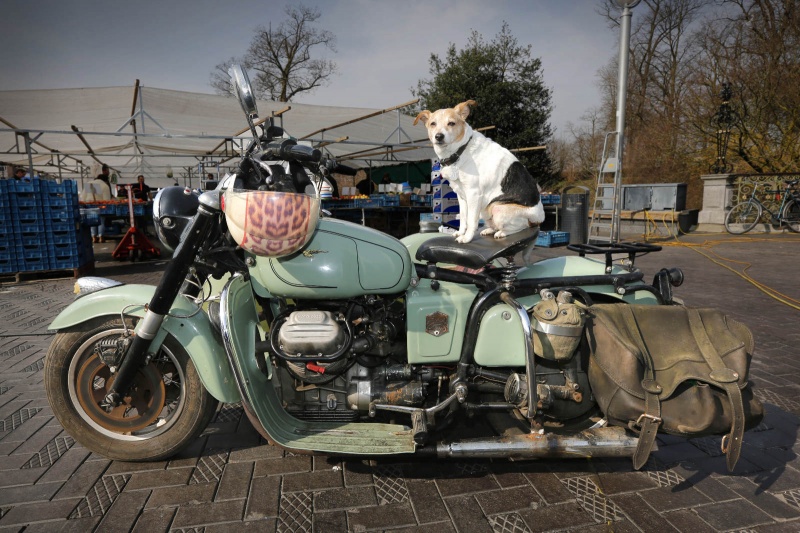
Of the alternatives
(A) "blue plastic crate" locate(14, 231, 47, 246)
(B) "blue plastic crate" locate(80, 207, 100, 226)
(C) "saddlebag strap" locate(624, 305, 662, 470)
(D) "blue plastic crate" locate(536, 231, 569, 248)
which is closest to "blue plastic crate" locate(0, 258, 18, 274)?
(A) "blue plastic crate" locate(14, 231, 47, 246)

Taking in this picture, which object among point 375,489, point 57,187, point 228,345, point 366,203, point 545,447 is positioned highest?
point 57,187

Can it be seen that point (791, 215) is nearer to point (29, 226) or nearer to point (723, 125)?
point (723, 125)

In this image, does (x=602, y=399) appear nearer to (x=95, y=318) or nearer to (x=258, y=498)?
(x=258, y=498)

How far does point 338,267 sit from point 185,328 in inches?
34.1

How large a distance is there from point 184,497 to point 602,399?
2.04m

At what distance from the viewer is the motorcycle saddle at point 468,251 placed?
7.94 feet

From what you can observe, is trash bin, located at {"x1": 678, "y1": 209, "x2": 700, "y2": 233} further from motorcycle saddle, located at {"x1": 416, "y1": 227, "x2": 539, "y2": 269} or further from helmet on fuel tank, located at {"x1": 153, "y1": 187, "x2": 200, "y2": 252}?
helmet on fuel tank, located at {"x1": 153, "y1": 187, "x2": 200, "y2": 252}

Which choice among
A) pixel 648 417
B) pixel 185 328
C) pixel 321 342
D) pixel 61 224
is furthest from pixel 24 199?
pixel 648 417

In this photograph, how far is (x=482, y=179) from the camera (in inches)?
136

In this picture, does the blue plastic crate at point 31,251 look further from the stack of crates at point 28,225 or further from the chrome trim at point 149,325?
the chrome trim at point 149,325

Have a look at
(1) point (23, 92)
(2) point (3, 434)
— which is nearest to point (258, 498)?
(2) point (3, 434)

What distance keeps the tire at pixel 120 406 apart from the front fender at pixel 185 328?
0.22ft

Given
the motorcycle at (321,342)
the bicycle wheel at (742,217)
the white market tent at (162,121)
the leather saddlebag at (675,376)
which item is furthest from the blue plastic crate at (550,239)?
the leather saddlebag at (675,376)

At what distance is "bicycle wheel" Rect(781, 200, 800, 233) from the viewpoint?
13452 millimetres
